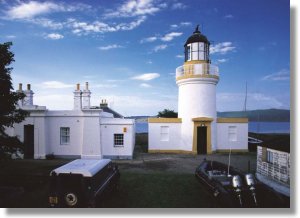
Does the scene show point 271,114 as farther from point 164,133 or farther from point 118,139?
point 118,139

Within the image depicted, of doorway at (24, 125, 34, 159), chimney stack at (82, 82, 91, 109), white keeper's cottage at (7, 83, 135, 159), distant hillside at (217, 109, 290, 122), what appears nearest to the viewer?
distant hillside at (217, 109, 290, 122)

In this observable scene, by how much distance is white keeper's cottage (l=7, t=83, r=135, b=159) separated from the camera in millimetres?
12727

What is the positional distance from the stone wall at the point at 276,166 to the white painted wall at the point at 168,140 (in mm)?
6780

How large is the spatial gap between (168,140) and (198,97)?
3472mm

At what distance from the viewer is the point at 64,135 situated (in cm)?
1316

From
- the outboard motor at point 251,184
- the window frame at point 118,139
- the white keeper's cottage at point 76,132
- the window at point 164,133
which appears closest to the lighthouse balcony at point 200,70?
the window at point 164,133

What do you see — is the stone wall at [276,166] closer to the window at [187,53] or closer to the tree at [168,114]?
the window at [187,53]

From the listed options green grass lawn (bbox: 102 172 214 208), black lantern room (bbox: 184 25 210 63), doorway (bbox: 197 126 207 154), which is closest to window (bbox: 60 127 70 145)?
green grass lawn (bbox: 102 172 214 208)

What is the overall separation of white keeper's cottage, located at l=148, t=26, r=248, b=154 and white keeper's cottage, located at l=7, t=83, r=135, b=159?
8.78 feet

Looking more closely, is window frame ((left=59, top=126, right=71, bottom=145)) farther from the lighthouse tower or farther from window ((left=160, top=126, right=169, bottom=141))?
the lighthouse tower

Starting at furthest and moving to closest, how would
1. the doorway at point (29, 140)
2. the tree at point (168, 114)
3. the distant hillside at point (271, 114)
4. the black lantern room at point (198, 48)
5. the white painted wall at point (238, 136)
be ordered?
the tree at point (168, 114), the white painted wall at point (238, 136), the black lantern room at point (198, 48), the doorway at point (29, 140), the distant hillside at point (271, 114)

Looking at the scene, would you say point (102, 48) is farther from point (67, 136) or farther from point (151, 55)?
point (67, 136)

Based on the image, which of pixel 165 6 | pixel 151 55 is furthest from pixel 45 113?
pixel 165 6

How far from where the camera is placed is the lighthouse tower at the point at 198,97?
14305mm
